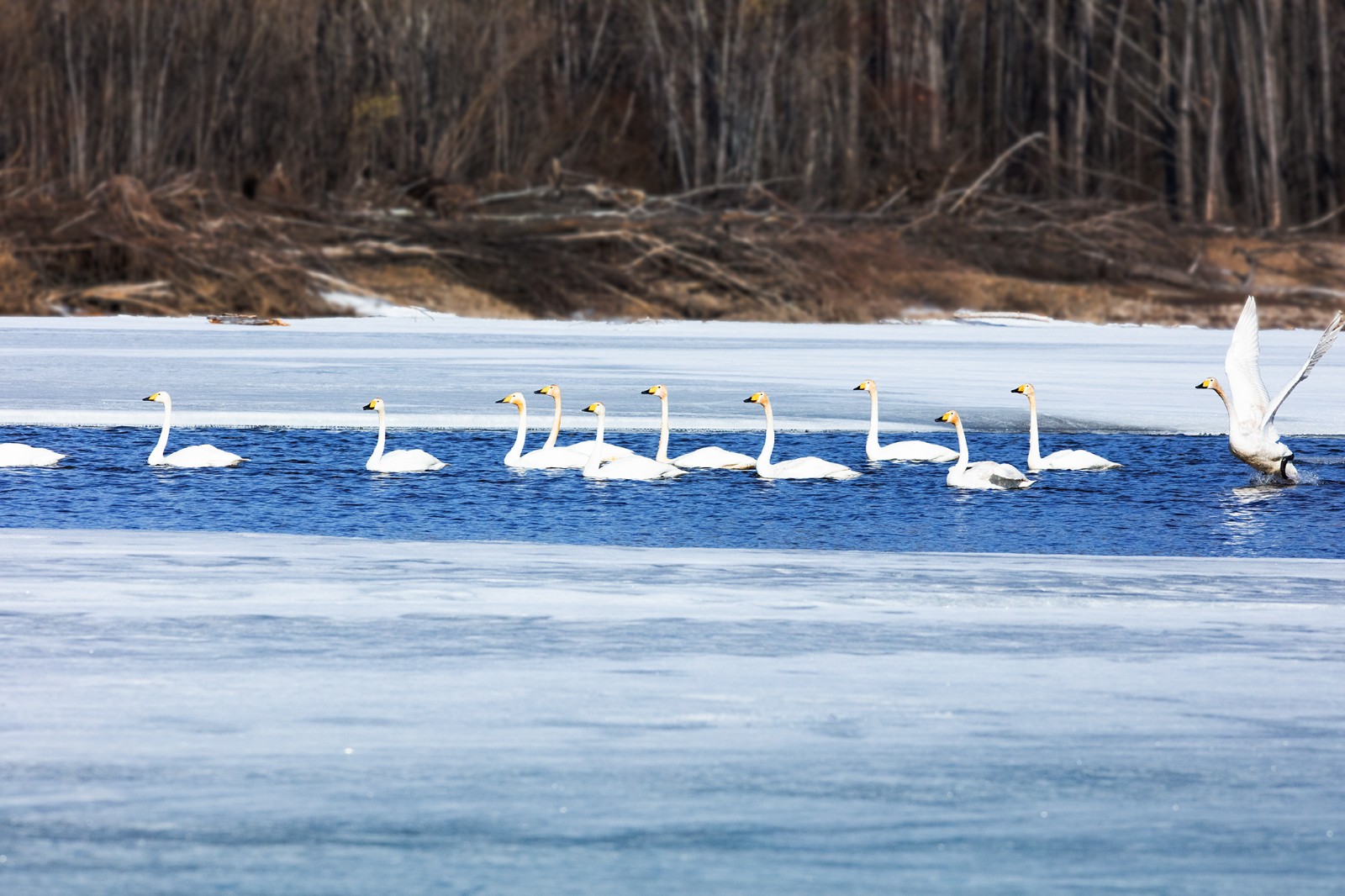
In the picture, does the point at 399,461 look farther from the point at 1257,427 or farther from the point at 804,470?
the point at 1257,427

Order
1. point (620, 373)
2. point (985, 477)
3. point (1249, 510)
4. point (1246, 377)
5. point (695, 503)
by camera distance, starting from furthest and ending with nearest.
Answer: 1. point (620, 373)
2. point (1246, 377)
3. point (985, 477)
4. point (695, 503)
5. point (1249, 510)

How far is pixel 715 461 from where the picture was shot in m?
12.4

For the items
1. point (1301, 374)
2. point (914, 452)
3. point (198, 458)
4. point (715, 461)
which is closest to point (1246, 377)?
point (1301, 374)

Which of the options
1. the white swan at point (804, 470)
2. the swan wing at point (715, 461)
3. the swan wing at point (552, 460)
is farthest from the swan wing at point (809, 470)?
the swan wing at point (552, 460)

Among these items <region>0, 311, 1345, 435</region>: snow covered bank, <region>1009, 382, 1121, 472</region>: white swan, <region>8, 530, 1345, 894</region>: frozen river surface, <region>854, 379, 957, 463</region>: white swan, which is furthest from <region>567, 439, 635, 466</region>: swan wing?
<region>8, 530, 1345, 894</region>: frozen river surface

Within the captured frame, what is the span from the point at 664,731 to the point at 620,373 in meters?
13.8

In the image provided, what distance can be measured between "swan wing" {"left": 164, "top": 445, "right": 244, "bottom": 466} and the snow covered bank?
2476 millimetres

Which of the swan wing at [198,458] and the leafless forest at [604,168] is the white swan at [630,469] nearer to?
the swan wing at [198,458]

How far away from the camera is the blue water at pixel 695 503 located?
9.39 meters

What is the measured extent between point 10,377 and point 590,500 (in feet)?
27.1

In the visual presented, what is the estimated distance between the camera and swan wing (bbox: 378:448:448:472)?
11.8 metres

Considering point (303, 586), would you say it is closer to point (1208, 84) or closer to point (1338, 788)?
point (1338, 788)

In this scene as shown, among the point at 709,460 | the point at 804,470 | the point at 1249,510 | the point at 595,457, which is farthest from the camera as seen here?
the point at 709,460

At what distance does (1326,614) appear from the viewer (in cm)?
669
